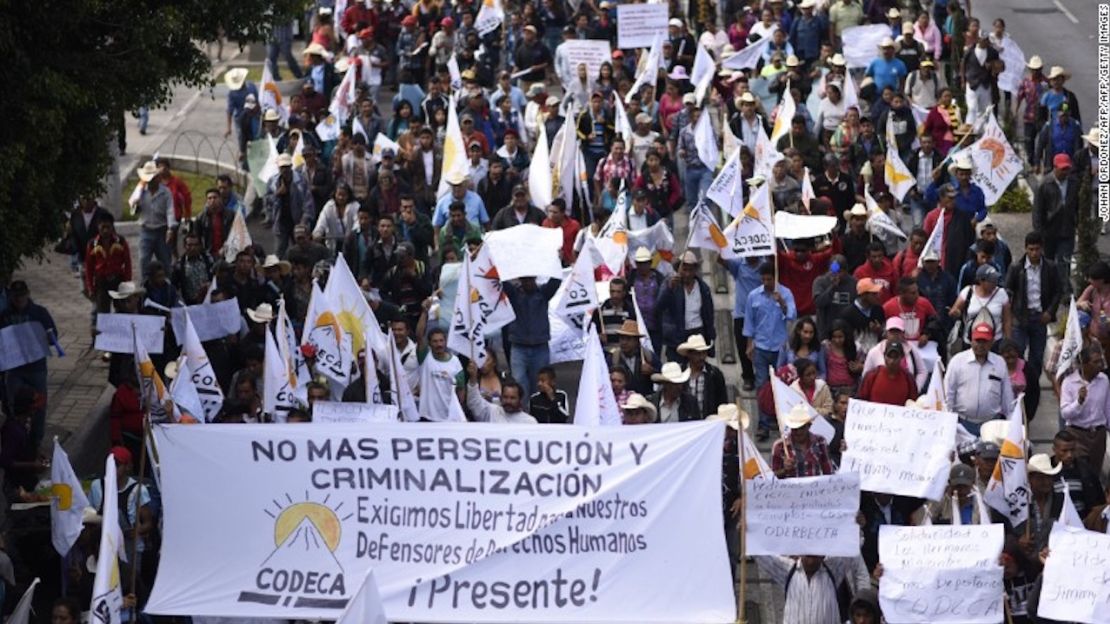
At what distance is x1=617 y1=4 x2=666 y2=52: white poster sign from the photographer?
3031 cm

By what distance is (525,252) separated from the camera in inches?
833

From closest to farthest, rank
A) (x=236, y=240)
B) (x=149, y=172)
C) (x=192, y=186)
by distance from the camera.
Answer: (x=236, y=240) < (x=149, y=172) < (x=192, y=186)

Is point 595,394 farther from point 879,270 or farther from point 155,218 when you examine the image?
point 155,218

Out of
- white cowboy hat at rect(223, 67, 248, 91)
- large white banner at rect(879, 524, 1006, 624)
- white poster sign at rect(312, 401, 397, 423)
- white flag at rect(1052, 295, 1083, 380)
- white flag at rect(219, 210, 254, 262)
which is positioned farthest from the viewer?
white cowboy hat at rect(223, 67, 248, 91)

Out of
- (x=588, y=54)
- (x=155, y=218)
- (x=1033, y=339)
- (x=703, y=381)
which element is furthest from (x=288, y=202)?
(x=1033, y=339)

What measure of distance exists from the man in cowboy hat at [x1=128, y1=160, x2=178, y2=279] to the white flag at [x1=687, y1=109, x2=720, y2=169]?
214 inches

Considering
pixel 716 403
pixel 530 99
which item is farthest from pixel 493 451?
pixel 530 99

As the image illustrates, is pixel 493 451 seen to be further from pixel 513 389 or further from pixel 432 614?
pixel 513 389

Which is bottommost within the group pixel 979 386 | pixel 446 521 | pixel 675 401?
pixel 979 386

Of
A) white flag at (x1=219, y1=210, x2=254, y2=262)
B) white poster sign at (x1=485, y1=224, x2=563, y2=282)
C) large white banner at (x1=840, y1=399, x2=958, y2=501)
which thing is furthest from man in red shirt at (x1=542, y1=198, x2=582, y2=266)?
large white banner at (x1=840, y1=399, x2=958, y2=501)

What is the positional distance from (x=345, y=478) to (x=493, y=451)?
954mm

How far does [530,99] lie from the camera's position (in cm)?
2873

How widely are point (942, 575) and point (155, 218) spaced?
39.6 feet

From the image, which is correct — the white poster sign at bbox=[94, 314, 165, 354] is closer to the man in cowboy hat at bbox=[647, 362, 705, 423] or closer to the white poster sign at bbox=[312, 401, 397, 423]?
the white poster sign at bbox=[312, 401, 397, 423]
